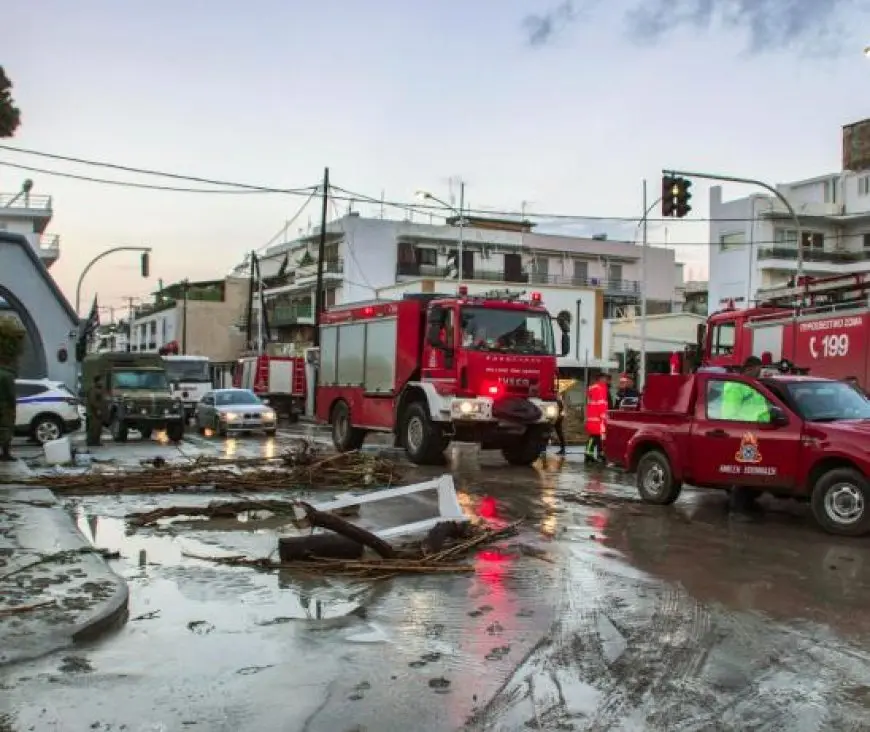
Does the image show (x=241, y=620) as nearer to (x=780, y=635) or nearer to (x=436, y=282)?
(x=780, y=635)

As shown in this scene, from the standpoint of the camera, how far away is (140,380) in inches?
973

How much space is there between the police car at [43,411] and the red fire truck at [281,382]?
17.4 meters

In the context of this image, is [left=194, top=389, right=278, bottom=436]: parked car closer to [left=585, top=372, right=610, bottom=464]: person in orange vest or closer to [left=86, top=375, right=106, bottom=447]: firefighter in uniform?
[left=86, top=375, right=106, bottom=447]: firefighter in uniform

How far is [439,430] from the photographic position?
16406 mm

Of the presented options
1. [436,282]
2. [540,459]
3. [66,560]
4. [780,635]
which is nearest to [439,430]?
[540,459]

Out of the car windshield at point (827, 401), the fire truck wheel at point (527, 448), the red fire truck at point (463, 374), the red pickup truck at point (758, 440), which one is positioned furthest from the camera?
the fire truck wheel at point (527, 448)

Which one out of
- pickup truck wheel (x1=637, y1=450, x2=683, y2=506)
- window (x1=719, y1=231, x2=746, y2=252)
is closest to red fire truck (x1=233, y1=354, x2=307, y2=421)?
pickup truck wheel (x1=637, y1=450, x2=683, y2=506)

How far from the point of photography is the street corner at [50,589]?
5293 millimetres

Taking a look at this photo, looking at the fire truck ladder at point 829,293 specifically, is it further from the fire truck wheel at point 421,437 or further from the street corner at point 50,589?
the street corner at point 50,589

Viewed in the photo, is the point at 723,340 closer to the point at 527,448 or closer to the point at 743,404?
the point at 527,448

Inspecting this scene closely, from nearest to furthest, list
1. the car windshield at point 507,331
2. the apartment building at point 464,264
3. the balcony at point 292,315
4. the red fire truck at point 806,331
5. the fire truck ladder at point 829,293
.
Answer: the red fire truck at point 806,331, the fire truck ladder at point 829,293, the car windshield at point 507,331, the apartment building at point 464,264, the balcony at point 292,315

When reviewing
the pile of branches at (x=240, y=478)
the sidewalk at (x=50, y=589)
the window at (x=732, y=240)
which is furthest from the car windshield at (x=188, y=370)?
the window at (x=732, y=240)

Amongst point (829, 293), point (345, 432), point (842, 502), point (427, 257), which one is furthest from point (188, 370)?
point (427, 257)

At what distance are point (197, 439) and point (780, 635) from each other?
20734 millimetres
